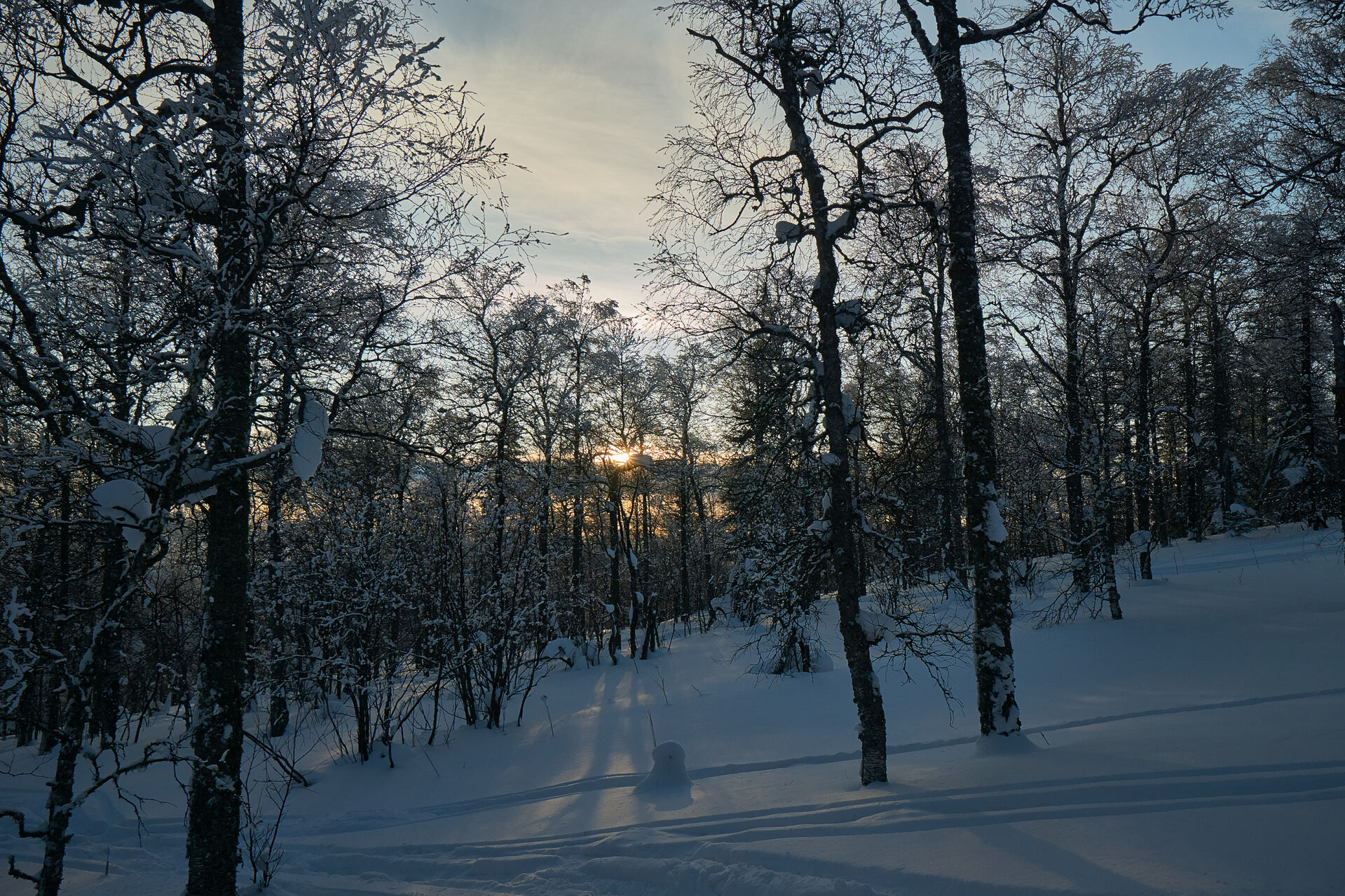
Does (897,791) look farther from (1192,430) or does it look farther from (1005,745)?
(1192,430)

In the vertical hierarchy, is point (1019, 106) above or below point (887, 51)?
above

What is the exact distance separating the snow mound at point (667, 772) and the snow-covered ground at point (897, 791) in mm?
95

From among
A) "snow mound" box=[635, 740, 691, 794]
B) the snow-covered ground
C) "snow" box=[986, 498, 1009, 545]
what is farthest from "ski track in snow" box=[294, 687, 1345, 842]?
"snow" box=[986, 498, 1009, 545]

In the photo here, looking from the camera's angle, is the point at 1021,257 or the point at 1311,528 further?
the point at 1311,528

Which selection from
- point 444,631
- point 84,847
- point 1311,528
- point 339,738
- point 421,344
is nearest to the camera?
point 421,344

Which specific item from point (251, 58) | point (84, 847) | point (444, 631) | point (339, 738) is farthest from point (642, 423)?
point (251, 58)

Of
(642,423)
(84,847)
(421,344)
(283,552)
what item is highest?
(642,423)

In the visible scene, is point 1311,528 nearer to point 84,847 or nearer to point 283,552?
point 283,552

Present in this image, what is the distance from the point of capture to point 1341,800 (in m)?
3.76

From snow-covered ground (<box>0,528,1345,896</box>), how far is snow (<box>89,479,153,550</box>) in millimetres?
3728

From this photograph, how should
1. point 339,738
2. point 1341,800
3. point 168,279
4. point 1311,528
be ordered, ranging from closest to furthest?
point 1341,800, point 168,279, point 339,738, point 1311,528

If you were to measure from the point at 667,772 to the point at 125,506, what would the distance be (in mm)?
5641

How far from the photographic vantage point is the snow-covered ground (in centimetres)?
386

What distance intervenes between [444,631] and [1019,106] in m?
13.6
